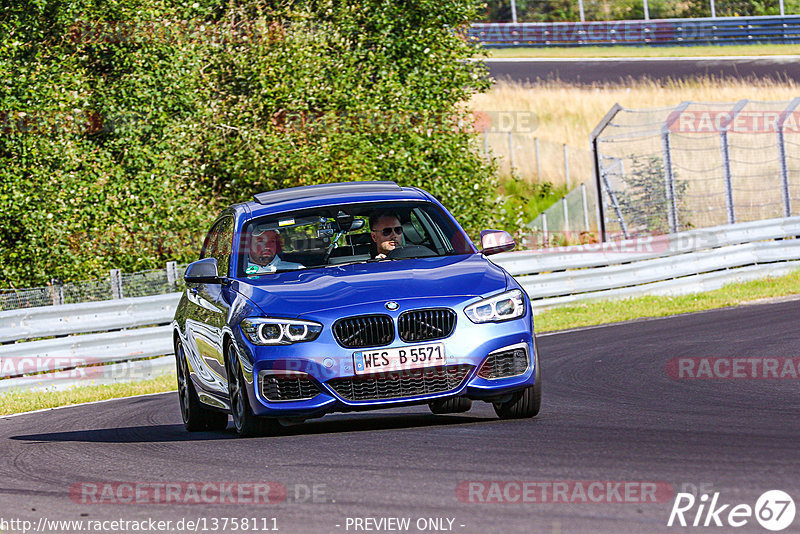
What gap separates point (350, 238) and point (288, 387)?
1.65 meters

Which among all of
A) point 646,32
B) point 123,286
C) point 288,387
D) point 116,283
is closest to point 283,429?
point 288,387

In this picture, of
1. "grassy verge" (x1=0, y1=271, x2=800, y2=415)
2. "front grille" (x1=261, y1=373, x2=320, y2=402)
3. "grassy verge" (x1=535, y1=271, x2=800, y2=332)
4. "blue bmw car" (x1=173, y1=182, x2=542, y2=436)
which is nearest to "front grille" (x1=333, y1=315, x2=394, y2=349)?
"blue bmw car" (x1=173, y1=182, x2=542, y2=436)

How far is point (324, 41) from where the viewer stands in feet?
85.3

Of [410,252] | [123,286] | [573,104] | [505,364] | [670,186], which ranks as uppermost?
[410,252]

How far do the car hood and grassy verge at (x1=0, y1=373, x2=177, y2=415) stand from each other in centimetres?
613

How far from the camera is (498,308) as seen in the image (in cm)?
859

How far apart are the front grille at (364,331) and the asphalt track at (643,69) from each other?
3969 cm

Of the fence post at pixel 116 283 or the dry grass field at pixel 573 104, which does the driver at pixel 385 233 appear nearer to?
the fence post at pixel 116 283

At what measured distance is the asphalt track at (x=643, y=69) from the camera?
48.0 m

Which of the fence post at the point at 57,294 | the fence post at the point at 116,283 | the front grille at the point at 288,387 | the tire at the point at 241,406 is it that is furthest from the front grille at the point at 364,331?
the fence post at the point at 116,283

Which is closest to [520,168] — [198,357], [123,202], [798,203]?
[798,203]

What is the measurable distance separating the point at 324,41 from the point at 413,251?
1691cm

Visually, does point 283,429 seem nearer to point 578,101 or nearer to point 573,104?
point 573,104

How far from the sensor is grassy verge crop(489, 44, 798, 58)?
53.5 meters
